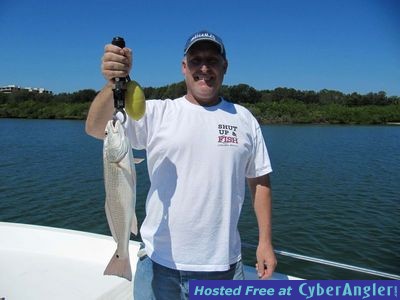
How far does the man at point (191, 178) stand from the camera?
2.34 metres

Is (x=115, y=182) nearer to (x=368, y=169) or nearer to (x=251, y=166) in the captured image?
(x=251, y=166)

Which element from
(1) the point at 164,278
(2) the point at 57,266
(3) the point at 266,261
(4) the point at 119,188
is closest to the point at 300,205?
(2) the point at 57,266

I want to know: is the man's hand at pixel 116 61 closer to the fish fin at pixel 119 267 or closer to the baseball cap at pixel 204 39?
the baseball cap at pixel 204 39

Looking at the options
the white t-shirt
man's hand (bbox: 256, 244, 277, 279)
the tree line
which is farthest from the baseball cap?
the tree line

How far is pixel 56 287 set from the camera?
3.89 m

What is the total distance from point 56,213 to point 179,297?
1054cm

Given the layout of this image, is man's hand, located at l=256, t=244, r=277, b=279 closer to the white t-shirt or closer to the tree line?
the white t-shirt

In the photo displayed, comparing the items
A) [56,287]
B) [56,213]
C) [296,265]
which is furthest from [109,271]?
[56,213]

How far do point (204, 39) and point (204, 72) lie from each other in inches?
8.9

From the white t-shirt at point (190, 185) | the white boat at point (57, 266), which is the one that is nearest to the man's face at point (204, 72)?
the white t-shirt at point (190, 185)

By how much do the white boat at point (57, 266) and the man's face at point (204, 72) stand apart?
1.89 m

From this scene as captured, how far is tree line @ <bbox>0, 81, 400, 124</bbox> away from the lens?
91625 millimetres

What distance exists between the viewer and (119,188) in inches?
84.8

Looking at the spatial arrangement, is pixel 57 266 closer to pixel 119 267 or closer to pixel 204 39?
pixel 119 267
